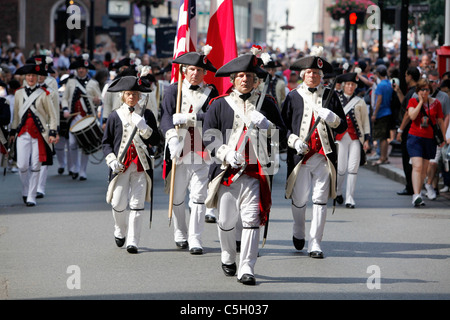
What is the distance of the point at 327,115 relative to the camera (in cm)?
927

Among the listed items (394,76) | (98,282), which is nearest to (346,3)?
(394,76)

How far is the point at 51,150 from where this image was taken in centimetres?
1383

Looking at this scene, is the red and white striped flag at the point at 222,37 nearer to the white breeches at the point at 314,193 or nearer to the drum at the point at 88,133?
the white breeches at the point at 314,193

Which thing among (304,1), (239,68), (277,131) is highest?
(304,1)

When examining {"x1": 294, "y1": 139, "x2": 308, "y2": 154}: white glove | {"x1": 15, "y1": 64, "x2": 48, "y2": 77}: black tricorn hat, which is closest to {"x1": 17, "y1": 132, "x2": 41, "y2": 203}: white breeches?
{"x1": 15, "y1": 64, "x2": 48, "y2": 77}: black tricorn hat

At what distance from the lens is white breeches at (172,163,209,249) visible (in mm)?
9805

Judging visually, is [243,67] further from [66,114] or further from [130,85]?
[66,114]

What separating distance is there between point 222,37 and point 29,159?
379 cm

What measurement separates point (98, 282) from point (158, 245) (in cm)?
208

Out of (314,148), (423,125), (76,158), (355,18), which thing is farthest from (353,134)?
(355,18)

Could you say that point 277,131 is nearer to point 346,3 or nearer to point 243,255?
point 243,255

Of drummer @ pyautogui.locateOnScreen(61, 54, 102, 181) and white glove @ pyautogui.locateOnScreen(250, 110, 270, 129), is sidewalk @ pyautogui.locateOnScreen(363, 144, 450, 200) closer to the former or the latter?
drummer @ pyautogui.locateOnScreen(61, 54, 102, 181)
